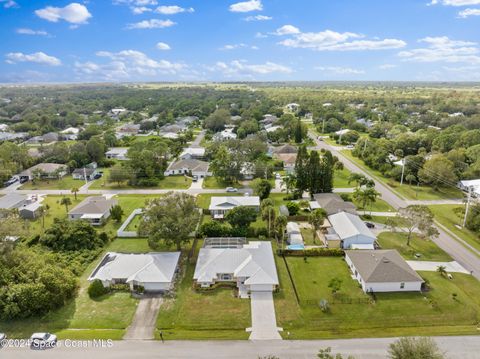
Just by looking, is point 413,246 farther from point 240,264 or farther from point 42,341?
point 42,341

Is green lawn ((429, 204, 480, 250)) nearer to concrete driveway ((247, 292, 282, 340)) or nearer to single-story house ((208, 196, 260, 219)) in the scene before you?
single-story house ((208, 196, 260, 219))

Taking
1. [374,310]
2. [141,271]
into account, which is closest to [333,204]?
[374,310]

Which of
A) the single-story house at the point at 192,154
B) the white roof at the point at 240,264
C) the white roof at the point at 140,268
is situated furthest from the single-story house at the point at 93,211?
the single-story house at the point at 192,154

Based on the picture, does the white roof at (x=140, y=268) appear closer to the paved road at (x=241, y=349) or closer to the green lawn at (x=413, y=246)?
the paved road at (x=241, y=349)

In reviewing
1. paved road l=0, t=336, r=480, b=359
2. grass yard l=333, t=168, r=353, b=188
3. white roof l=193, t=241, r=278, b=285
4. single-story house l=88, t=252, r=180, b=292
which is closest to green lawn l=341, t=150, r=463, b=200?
grass yard l=333, t=168, r=353, b=188

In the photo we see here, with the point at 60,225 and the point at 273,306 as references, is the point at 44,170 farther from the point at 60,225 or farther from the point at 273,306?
the point at 273,306
